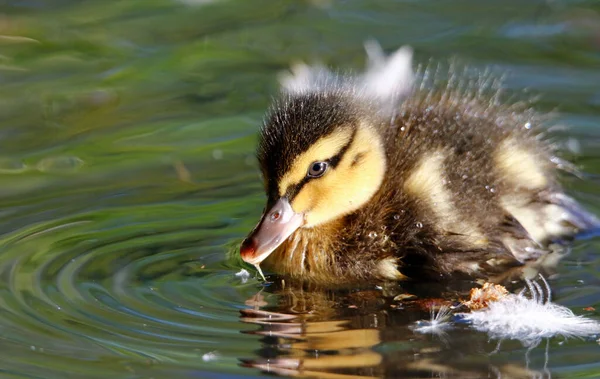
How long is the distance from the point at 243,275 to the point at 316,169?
→ 44 cm

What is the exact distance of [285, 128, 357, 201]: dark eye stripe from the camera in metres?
4.49

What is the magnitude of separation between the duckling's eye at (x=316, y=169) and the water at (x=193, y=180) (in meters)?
0.39

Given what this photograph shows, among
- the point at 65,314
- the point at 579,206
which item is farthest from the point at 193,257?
the point at 579,206

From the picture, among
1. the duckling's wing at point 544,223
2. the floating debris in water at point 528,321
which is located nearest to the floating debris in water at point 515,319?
the floating debris in water at point 528,321

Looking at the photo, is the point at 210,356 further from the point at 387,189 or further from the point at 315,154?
the point at 387,189

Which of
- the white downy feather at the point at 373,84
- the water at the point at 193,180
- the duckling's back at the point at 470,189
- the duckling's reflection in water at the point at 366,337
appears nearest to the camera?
the duckling's reflection in water at the point at 366,337

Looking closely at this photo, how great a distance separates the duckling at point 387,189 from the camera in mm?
4477

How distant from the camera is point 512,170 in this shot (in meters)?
4.79

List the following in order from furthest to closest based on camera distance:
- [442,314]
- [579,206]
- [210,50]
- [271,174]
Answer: [210,50]
[579,206]
[271,174]
[442,314]

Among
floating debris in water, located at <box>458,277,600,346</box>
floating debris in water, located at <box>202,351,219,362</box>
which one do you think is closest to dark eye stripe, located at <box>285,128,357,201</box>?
floating debris in water, located at <box>458,277,600,346</box>

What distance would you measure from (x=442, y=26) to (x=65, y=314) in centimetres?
347

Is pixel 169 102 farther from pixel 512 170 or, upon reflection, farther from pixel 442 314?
pixel 442 314

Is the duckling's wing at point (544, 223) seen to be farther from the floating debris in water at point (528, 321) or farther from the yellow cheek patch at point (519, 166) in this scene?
the floating debris in water at point (528, 321)

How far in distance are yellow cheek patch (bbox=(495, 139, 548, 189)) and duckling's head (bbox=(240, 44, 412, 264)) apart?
1.37 feet
